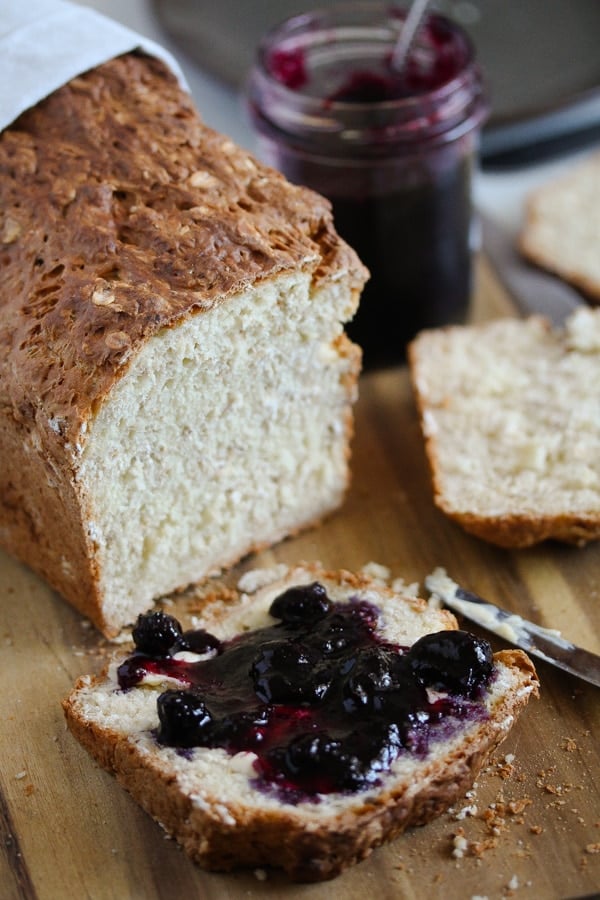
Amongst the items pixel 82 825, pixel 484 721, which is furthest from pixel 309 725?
pixel 82 825

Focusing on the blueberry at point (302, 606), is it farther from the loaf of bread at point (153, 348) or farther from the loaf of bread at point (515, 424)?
the loaf of bread at point (515, 424)

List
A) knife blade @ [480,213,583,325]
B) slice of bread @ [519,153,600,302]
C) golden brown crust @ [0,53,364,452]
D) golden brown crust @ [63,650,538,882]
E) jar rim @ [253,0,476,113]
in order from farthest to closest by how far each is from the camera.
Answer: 1. slice of bread @ [519,153,600,302]
2. knife blade @ [480,213,583,325]
3. jar rim @ [253,0,476,113]
4. golden brown crust @ [0,53,364,452]
5. golden brown crust @ [63,650,538,882]

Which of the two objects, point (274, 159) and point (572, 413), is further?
point (274, 159)

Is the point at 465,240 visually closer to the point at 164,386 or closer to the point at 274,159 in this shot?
the point at 274,159

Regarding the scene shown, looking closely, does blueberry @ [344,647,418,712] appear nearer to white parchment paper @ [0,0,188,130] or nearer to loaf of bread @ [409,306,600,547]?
loaf of bread @ [409,306,600,547]

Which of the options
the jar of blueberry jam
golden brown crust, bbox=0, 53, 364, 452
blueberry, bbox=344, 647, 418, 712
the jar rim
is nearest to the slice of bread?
the jar of blueberry jam

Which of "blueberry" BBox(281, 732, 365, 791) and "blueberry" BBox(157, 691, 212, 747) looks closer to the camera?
"blueberry" BBox(281, 732, 365, 791)
